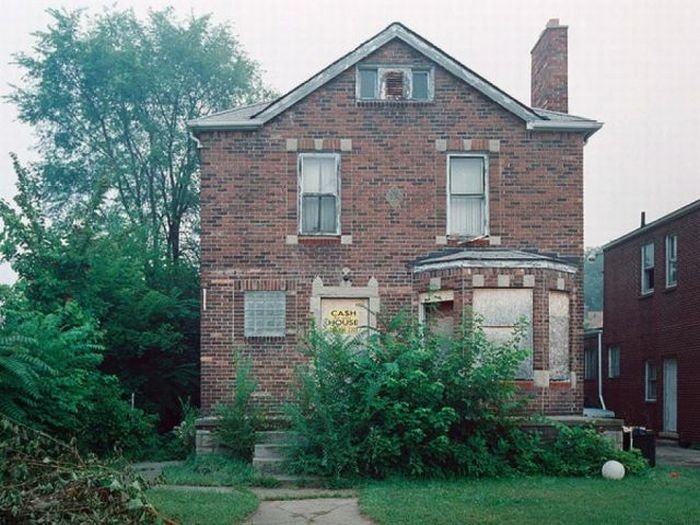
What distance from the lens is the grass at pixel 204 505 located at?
10.2 m

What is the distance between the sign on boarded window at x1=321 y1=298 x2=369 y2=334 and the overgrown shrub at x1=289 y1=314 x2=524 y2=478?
3429 mm

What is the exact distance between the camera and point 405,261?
18.5 m

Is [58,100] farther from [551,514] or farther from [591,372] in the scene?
[551,514]

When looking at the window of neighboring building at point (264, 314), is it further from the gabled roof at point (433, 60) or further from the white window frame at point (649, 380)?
the white window frame at point (649, 380)

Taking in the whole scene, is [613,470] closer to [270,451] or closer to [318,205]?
[270,451]

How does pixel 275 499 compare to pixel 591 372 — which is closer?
pixel 275 499

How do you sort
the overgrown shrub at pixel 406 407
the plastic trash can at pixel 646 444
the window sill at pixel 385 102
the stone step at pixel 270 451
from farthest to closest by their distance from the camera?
the window sill at pixel 385 102 < the plastic trash can at pixel 646 444 < the stone step at pixel 270 451 < the overgrown shrub at pixel 406 407

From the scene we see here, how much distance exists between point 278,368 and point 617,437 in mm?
6583

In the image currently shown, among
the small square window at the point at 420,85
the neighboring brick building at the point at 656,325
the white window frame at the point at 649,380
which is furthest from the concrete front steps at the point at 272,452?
the white window frame at the point at 649,380

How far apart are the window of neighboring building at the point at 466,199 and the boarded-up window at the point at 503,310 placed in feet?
6.07

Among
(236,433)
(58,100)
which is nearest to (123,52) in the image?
(58,100)

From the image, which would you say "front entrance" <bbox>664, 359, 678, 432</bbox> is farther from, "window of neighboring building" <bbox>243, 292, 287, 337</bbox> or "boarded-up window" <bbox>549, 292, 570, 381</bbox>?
"window of neighboring building" <bbox>243, 292, 287, 337</bbox>

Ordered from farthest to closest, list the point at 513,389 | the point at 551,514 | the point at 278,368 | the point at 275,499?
the point at 278,368 → the point at 513,389 → the point at 275,499 → the point at 551,514

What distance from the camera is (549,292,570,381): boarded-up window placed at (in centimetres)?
1766
